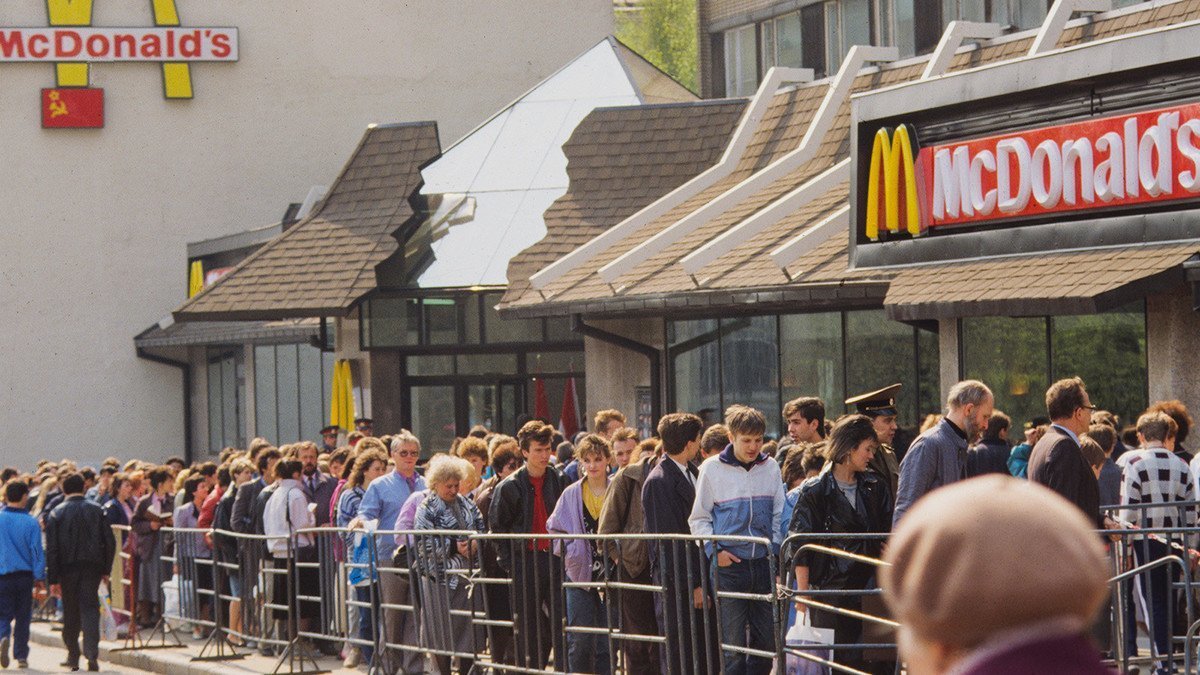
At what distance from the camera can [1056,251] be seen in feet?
53.8

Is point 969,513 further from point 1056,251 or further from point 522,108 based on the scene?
point 522,108

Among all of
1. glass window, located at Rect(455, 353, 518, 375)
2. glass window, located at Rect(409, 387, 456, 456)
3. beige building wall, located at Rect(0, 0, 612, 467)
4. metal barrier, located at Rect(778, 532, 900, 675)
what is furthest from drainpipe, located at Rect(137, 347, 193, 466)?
metal barrier, located at Rect(778, 532, 900, 675)

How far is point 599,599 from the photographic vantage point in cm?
1193

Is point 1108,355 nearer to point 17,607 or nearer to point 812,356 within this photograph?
point 812,356

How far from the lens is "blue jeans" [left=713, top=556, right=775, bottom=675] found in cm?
1038

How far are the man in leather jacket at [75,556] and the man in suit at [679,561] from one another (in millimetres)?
8702

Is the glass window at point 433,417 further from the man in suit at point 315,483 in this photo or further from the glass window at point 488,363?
the man in suit at point 315,483

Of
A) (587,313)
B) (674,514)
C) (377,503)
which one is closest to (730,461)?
(674,514)

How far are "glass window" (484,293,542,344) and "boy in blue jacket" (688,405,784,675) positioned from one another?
16.4 metres

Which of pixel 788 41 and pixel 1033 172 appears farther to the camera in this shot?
pixel 788 41

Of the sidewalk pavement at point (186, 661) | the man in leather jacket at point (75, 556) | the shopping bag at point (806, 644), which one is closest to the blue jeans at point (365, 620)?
the sidewalk pavement at point (186, 661)

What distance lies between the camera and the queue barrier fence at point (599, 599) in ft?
31.4

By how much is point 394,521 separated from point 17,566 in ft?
19.2

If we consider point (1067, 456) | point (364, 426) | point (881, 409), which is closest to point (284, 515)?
point (881, 409)
